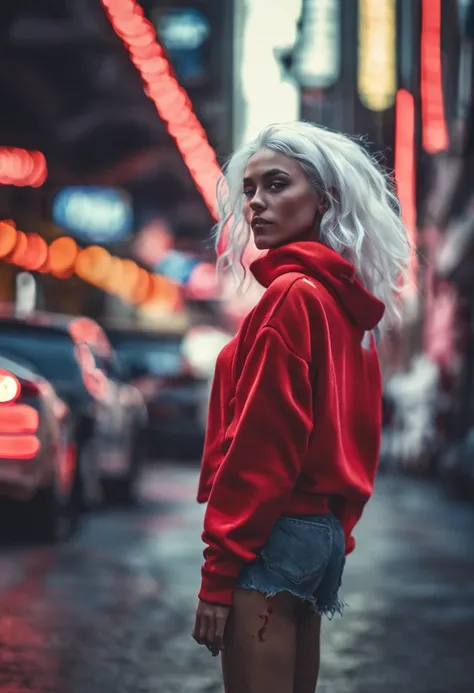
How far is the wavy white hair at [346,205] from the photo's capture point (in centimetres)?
318

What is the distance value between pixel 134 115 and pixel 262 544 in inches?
870

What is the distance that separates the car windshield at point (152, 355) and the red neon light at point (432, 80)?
5.45m

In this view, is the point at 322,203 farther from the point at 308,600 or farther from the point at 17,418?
the point at 17,418

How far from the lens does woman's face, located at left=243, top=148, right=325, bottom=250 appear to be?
125 inches

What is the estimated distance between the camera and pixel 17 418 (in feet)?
31.8

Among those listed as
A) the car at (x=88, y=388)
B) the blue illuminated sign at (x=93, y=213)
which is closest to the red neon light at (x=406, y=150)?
the blue illuminated sign at (x=93, y=213)

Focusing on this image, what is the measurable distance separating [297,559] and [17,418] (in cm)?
691

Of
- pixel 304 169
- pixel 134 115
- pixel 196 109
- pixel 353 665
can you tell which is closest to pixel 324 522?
pixel 304 169

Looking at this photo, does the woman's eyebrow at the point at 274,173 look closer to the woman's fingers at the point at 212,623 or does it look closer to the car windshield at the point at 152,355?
the woman's fingers at the point at 212,623

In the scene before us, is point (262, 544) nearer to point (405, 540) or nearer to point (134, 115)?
point (405, 540)

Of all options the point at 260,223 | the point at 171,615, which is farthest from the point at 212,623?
the point at 171,615

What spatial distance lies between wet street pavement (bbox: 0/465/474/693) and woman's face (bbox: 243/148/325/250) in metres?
2.68

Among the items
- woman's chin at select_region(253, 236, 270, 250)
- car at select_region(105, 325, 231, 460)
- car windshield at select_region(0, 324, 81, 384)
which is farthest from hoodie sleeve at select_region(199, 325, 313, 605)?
car at select_region(105, 325, 231, 460)

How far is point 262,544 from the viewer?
2930 mm
